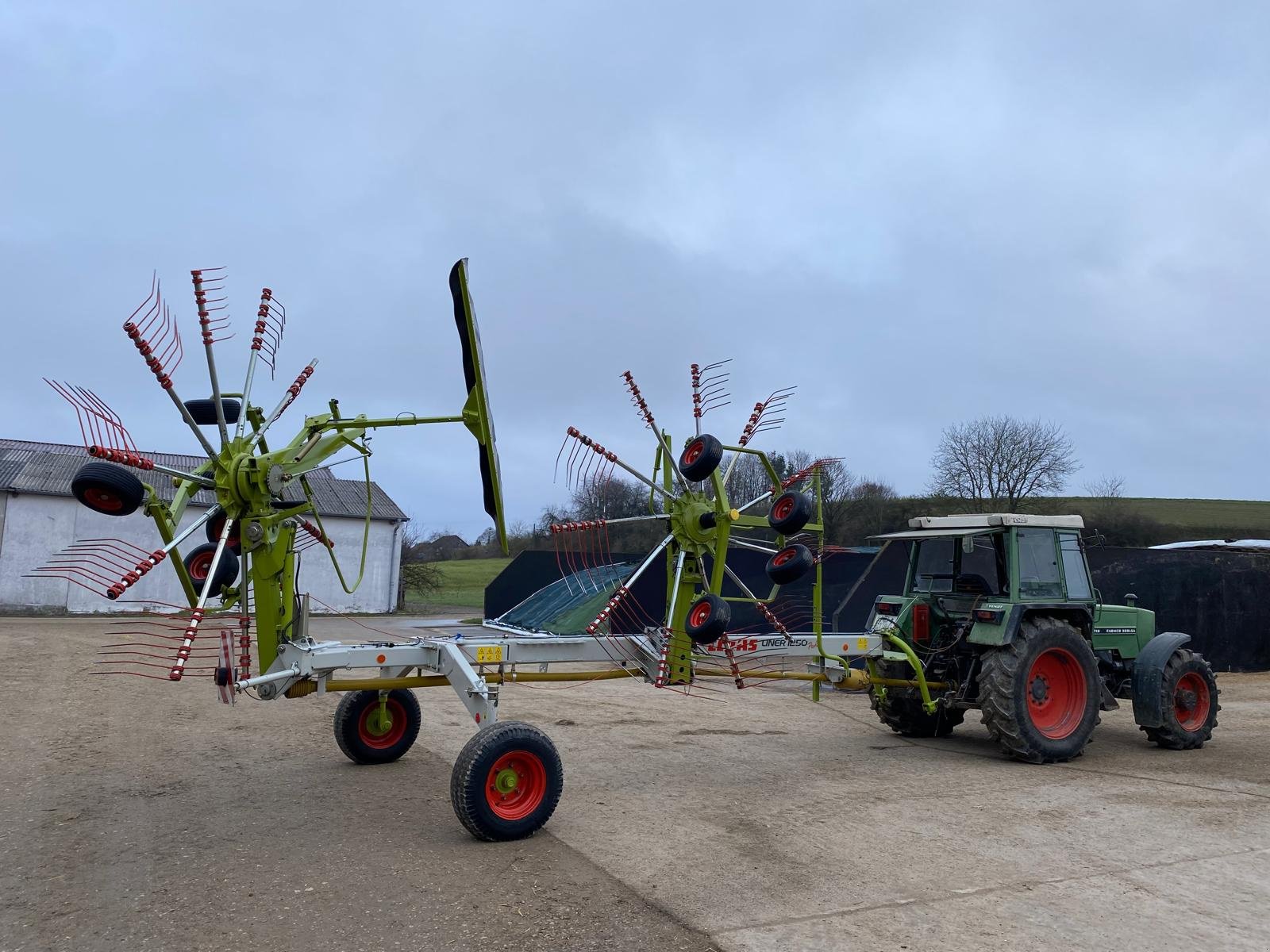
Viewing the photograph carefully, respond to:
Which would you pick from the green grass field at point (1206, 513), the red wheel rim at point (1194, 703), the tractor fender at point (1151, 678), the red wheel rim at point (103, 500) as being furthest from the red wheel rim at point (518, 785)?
the green grass field at point (1206, 513)

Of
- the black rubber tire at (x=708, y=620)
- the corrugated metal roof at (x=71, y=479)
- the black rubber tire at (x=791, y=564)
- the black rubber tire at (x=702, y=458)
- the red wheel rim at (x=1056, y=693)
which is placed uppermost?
the corrugated metal roof at (x=71, y=479)

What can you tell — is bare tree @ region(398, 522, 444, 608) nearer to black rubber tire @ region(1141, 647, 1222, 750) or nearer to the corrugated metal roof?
the corrugated metal roof

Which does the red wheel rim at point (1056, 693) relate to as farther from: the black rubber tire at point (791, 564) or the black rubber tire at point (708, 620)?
the black rubber tire at point (708, 620)

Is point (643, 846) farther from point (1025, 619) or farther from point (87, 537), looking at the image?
point (87, 537)

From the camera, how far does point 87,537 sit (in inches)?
1186

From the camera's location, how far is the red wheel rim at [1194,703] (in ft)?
32.0

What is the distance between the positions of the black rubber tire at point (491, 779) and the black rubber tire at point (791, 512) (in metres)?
2.45

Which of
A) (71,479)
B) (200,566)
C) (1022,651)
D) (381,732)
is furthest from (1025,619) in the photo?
(71,479)

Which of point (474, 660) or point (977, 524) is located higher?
point (977, 524)

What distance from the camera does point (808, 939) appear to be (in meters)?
4.45

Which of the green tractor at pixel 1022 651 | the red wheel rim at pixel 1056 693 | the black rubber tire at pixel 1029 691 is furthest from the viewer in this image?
the red wheel rim at pixel 1056 693

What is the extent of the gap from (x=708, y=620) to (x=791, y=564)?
3.43ft

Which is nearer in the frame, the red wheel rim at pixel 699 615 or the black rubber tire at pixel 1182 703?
the red wheel rim at pixel 699 615

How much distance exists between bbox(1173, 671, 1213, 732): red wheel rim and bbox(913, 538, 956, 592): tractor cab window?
2.46 metres
